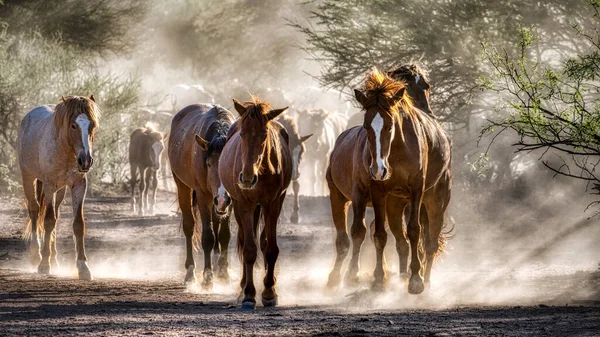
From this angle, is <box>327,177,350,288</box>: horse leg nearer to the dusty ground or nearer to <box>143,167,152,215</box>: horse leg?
the dusty ground

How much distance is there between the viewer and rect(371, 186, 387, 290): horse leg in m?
9.80

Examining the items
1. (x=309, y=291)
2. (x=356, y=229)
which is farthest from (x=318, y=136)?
(x=356, y=229)

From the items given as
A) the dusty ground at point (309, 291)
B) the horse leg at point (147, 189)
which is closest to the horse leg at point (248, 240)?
the dusty ground at point (309, 291)

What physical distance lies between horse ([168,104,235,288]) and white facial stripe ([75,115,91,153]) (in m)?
1.13

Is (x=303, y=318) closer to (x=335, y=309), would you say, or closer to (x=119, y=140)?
(x=335, y=309)

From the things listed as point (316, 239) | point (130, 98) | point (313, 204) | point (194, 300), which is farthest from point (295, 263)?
point (130, 98)

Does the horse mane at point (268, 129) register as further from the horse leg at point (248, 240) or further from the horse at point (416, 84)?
the horse at point (416, 84)

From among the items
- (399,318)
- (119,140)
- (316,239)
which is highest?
(119,140)

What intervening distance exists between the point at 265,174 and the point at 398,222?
1.97 metres

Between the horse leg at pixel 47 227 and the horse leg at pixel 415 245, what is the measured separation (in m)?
4.81

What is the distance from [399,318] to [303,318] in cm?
78

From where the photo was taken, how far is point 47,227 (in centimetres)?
1275

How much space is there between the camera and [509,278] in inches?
494

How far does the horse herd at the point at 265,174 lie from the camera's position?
9.40m
